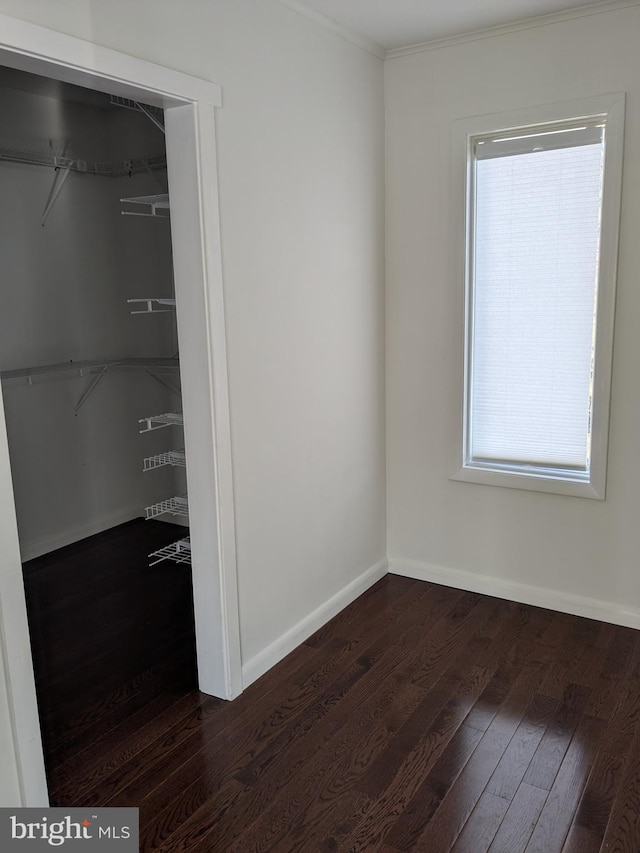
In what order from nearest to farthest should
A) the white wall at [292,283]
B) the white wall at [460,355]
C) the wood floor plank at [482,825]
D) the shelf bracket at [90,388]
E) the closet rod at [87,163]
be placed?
the wood floor plank at [482,825], the white wall at [292,283], the white wall at [460,355], the closet rod at [87,163], the shelf bracket at [90,388]

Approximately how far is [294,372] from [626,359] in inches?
55.2

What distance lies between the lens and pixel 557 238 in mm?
3105

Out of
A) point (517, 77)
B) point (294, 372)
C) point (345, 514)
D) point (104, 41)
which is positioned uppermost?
point (517, 77)

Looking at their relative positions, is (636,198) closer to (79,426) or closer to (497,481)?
(497,481)

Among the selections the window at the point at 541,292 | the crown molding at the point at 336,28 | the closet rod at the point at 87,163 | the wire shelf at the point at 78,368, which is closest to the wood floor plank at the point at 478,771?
the window at the point at 541,292

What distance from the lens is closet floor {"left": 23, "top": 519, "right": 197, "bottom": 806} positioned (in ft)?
8.16

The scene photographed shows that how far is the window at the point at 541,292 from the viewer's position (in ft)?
9.75

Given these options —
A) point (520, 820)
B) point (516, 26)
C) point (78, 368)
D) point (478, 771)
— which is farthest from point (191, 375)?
point (516, 26)

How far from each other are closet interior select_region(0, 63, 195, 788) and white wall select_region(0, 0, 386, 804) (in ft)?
2.79

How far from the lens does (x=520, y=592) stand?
341cm

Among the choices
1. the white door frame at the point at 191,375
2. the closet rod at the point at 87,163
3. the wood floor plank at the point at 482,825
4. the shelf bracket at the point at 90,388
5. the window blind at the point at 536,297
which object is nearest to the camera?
the white door frame at the point at 191,375

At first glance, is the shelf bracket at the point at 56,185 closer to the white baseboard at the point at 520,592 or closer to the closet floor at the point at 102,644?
the closet floor at the point at 102,644

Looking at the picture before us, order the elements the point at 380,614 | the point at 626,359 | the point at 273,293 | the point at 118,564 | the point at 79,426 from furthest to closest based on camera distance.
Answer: the point at 79,426 → the point at 118,564 → the point at 380,614 → the point at 626,359 → the point at 273,293

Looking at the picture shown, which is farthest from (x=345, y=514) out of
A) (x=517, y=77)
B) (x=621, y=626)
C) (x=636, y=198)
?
(x=517, y=77)
